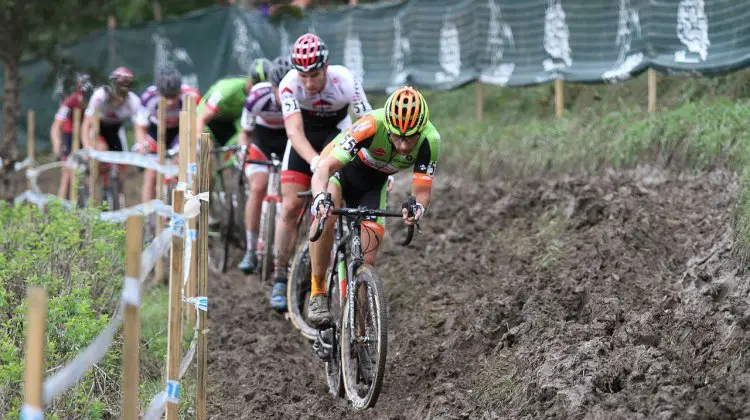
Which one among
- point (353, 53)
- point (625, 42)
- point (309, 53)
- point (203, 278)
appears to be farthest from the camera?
point (353, 53)

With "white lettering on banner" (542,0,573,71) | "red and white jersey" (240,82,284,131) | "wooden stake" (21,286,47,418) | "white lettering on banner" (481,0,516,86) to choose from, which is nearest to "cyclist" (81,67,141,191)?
"red and white jersey" (240,82,284,131)

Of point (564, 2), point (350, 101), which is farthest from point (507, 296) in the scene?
point (564, 2)

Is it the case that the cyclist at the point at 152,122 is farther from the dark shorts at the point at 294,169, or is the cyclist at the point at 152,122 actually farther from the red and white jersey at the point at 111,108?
the dark shorts at the point at 294,169

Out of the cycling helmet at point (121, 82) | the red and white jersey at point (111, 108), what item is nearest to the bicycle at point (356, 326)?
the cycling helmet at point (121, 82)

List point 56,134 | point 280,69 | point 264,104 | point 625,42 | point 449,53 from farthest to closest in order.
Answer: point 56,134 → point 449,53 → point 625,42 → point 264,104 → point 280,69

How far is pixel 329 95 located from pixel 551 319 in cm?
269

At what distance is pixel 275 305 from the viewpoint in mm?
8977

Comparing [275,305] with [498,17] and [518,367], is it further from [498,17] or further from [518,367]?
[498,17]

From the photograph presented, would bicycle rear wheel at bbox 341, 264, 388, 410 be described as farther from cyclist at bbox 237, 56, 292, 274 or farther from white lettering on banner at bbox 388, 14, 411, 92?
white lettering on banner at bbox 388, 14, 411, 92

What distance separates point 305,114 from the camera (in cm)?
873

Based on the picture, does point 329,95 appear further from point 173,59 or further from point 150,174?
point 173,59

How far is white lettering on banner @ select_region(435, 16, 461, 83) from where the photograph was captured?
1392 centimetres

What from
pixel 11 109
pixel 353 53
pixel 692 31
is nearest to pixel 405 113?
pixel 692 31

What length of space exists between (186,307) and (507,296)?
2.54 metres
